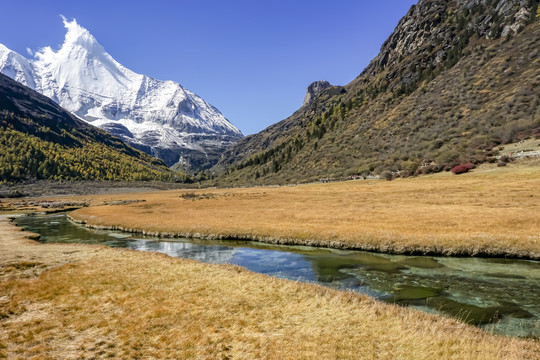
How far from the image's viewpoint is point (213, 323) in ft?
47.4

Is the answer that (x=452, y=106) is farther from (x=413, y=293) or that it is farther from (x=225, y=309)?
(x=225, y=309)

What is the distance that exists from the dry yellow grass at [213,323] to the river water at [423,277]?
4.26m

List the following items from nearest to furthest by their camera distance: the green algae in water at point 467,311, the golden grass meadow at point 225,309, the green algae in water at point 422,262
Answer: the golden grass meadow at point 225,309 < the green algae in water at point 467,311 < the green algae in water at point 422,262

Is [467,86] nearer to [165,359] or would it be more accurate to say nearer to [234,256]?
[234,256]

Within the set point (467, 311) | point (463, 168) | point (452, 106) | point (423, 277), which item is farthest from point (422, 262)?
point (452, 106)

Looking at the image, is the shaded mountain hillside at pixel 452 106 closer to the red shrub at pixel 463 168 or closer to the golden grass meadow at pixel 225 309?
the red shrub at pixel 463 168

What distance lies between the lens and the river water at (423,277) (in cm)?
1698

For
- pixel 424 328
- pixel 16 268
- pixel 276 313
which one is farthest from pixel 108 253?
pixel 424 328

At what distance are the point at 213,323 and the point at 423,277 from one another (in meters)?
17.9

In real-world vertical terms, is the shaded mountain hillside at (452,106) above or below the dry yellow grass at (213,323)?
above

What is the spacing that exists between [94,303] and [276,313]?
11.0 meters

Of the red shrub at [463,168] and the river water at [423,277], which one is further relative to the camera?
the red shrub at [463,168]

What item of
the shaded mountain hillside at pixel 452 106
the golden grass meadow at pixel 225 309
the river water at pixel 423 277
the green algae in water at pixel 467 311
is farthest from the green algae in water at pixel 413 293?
the shaded mountain hillside at pixel 452 106

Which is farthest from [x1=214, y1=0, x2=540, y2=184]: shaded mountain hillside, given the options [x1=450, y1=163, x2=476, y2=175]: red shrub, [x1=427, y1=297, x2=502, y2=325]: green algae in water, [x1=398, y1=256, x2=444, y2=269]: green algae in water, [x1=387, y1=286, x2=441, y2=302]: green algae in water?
[x1=427, y1=297, x2=502, y2=325]: green algae in water
